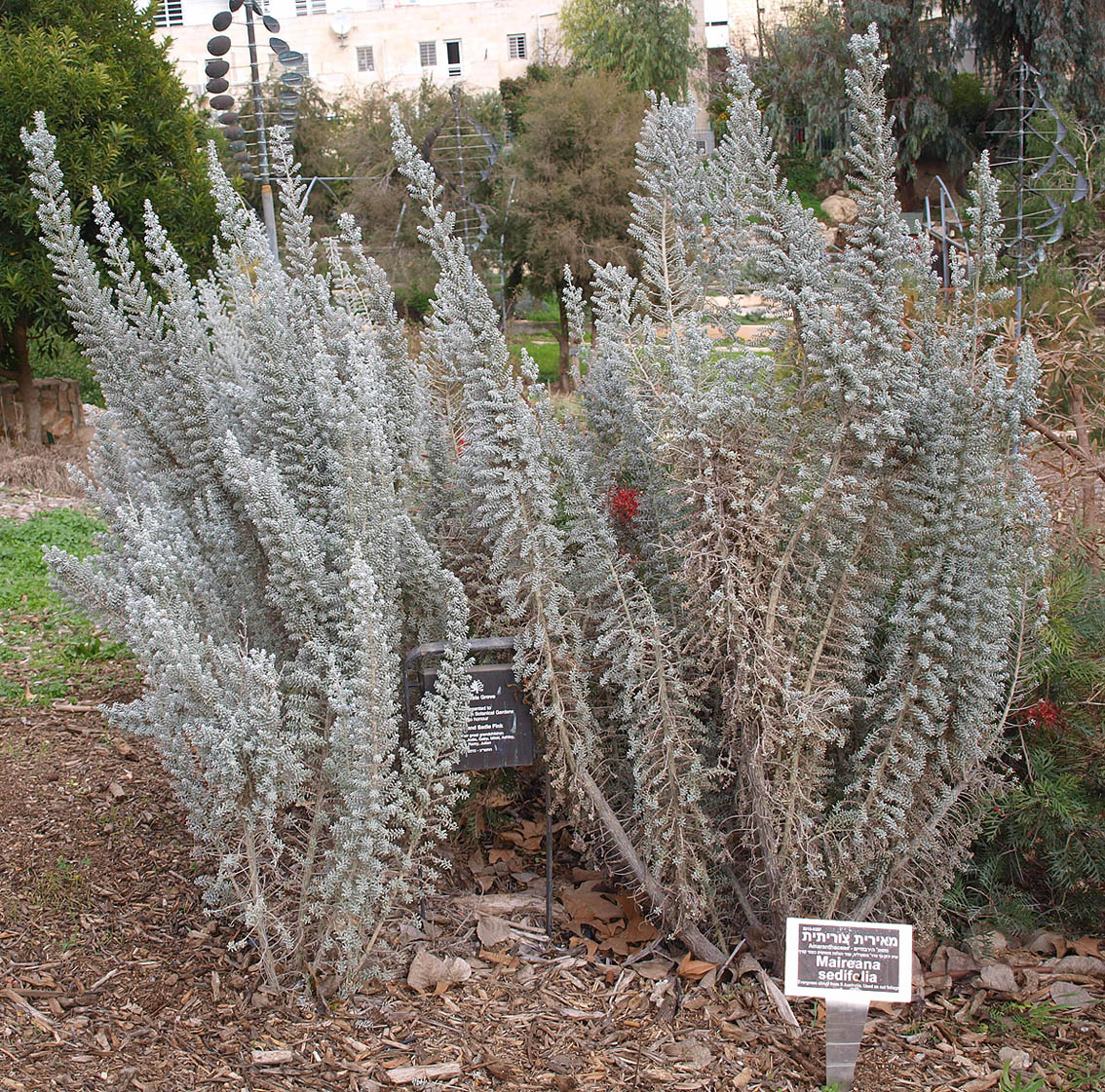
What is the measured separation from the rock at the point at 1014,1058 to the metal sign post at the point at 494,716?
50.2 inches

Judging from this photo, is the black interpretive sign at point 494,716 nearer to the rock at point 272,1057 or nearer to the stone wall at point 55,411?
the rock at point 272,1057

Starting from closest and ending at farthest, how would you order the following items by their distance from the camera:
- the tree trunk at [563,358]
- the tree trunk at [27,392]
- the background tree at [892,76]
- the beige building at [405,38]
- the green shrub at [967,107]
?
the tree trunk at [27,392], the tree trunk at [563,358], the background tree at [892,76], the green shrub at [967,107], the beige building at [405,38]

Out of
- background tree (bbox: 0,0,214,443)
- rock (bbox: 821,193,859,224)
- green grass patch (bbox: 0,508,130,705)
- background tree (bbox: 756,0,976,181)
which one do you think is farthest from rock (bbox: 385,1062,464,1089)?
rock (bbox: 821,193,859,224)

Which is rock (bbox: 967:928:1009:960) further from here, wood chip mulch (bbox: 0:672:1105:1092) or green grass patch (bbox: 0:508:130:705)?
green grass patch (bbox: 0:508:130:705)

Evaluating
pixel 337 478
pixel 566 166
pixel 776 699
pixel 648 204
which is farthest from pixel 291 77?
pixel 566 166

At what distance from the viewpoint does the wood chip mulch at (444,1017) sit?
97.0 inches

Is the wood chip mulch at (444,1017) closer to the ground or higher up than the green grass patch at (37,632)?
closer to the ground

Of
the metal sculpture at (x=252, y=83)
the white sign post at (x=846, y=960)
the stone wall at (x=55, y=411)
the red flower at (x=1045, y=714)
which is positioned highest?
the metal sculpture at (x=252, y=83)

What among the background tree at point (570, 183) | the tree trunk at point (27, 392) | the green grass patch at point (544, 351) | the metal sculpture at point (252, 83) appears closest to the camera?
the metal sculpture at point (252, 83)

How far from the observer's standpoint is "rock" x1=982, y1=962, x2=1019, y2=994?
2850mm

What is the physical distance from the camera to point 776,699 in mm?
2645

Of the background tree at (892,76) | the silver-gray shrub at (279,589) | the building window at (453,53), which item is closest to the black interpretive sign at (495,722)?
the silver-gray shrub at (279,589)

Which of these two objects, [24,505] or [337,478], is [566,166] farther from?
[337,478]

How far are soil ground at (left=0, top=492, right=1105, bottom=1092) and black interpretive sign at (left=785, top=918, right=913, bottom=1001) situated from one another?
234mm
